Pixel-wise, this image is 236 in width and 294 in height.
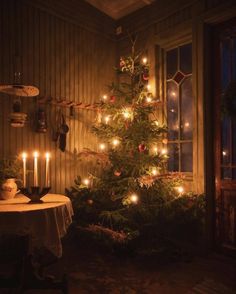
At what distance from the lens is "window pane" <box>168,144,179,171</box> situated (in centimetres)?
485

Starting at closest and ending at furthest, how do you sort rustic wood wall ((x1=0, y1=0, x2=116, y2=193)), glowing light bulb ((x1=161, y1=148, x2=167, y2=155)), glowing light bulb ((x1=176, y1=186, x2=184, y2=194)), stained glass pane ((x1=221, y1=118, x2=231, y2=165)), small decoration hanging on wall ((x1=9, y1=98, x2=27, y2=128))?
small decoration hanging on wall ((x1=9, y1=98, x2=27, y2=128))
stained glass pane ((x1=221, y1=118, x2=231, y2=165))
glowing light bulb ((x1=176, y1=186, x2=184, y2=194))
rustic wood wall ((x1=0, y1=0, x2=116, y2=193))
glowing light bulb ((x1=161, y1=148, x2=167, y2=155))

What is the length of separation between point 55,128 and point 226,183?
2822mm

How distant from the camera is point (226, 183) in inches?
161

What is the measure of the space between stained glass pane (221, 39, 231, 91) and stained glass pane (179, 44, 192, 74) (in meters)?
0.58

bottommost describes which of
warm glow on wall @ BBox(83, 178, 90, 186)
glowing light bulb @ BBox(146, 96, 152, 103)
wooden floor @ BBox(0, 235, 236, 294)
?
wooden floor @ BBox(0, 235, 236, 294)

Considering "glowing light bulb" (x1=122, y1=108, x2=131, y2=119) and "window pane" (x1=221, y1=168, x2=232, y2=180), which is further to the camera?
"glowing light bulb" (x1=122, y1=108, x2=131, y2=119)

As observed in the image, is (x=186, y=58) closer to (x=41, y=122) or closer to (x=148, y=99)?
(x=148, y=99)

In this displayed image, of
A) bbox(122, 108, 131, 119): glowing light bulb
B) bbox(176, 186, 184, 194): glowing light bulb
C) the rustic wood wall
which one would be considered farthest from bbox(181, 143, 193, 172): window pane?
the rustic wood wall

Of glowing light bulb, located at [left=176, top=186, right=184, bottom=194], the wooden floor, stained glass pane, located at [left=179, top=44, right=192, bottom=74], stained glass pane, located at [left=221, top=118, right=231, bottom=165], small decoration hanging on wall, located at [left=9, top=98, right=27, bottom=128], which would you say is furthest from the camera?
stained glass pane, located at [left=179, top=44, right=192, bottom=74]

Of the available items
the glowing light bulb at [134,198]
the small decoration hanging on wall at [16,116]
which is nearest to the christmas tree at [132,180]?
the glowing light bulb at [134,198]

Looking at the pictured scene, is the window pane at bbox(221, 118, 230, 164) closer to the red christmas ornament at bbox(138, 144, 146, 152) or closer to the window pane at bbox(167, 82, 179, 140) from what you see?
the window pane at bbox(167, 82, 179, 140)

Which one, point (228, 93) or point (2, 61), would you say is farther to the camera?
point (2, 61)

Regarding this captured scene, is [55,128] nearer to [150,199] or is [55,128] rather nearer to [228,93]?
[150,199]

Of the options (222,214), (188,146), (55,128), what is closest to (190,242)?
(222,214)
